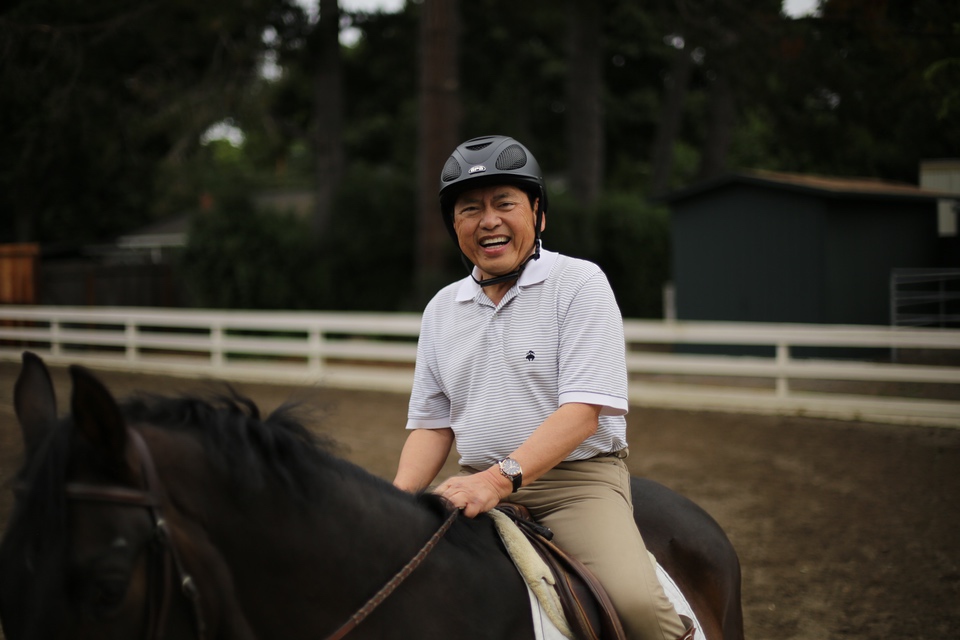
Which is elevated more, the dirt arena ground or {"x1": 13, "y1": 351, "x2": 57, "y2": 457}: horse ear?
{"x1": 13, "y1": 351, "x2": 57, "y2": 457}: horse ear

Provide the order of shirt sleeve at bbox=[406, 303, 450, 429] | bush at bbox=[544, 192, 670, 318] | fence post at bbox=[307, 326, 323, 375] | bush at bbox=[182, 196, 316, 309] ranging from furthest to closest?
bush at bbox=[544, 192, 670, 318], bush at bbox=[182, 196, 316, 309], fence post at bbox=[307, 326, 323, 375], shirt sleeve at bbox=[406, 303, 450, 429]

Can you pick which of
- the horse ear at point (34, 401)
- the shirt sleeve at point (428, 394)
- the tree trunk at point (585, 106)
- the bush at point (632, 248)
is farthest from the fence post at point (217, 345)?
the horse ear at point (34, 401)

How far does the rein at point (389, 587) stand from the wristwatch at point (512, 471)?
6.9 inches

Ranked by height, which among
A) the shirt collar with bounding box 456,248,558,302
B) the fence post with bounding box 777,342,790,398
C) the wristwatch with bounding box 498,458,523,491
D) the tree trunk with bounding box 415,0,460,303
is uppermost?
the tree trunk with bounding box 415,0,460,303

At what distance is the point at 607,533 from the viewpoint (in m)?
2.07

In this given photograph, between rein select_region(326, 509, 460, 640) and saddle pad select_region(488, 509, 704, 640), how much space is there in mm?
183

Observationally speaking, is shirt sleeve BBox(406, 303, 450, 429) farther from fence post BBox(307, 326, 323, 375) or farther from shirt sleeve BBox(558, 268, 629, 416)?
fence post BBox(307, 326, 323, 375)

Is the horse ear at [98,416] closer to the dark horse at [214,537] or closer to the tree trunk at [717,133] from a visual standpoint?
the dark horse at [214,537]

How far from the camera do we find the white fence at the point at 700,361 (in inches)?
372

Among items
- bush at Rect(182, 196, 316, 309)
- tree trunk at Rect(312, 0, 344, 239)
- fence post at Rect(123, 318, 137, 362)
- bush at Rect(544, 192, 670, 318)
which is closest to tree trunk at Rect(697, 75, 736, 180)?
bush at Rect(544, 192, 670, 318)

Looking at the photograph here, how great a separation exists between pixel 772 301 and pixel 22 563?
44.7ft

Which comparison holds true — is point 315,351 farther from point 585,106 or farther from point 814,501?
point 585,106

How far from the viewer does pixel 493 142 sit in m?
2.28

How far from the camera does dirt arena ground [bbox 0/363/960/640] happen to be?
457 cm
